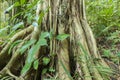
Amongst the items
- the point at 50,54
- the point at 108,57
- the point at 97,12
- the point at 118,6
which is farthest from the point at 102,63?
the point at 118,6

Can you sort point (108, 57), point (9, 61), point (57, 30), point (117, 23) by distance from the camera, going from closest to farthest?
point (57, 30), point (9, 61), point (108, 57), point (117, 23)

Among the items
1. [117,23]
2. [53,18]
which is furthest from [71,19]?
[117,23]

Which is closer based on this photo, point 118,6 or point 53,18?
point 53,18

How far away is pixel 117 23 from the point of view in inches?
141

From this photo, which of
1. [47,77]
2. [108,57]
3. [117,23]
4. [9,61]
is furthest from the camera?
[117,23]

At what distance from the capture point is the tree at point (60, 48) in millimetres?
2416

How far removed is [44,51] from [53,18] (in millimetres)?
403

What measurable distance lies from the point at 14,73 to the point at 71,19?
0.96 metres

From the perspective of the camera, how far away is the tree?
2.42 meters

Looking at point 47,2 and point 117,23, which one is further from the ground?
point 47,2

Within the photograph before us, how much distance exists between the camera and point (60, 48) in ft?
8.34

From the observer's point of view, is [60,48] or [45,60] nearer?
[45,60]

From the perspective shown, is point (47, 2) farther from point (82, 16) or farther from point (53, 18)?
point (82, 16)

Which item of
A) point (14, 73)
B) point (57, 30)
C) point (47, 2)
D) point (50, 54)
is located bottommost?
point (14, 73)
